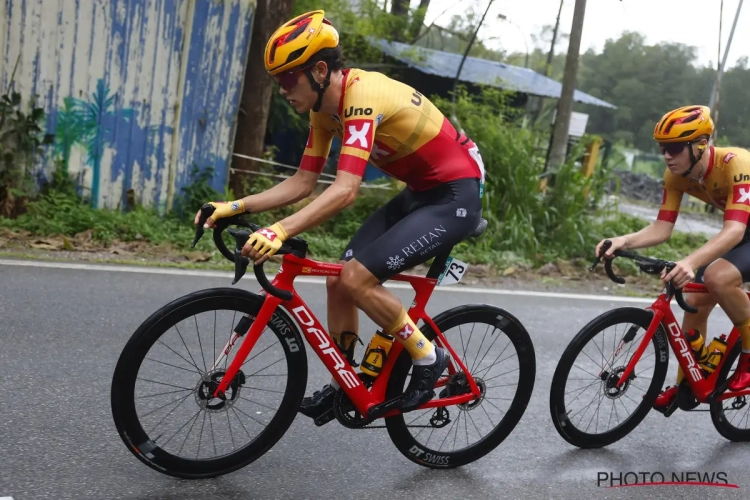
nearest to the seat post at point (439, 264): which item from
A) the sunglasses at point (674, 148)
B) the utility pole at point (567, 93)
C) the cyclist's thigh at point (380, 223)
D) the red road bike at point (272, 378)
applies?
Result: the red road bike at point (272, 378)

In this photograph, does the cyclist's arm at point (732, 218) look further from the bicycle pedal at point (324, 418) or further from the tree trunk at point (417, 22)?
the tree trunk at point (417, 22)

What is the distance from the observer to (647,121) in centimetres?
1991

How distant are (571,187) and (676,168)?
21.5 ft

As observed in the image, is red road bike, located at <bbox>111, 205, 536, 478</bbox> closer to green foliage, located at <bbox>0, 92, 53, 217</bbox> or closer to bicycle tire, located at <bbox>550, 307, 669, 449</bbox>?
bicycle tire, located at <bbox>550, 307, 669, 449</bbox>

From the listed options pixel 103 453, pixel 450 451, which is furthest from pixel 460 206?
pixel 103 453

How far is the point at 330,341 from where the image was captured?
3734mm

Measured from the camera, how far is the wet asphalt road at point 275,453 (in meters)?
3.55

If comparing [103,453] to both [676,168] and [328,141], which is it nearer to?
[328,141]

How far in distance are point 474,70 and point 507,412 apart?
13830 mm

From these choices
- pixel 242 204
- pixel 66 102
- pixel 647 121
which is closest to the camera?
pixel 242 204

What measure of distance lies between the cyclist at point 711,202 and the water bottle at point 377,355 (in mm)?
1414

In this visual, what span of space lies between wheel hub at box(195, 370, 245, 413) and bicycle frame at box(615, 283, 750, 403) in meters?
A: 2.13

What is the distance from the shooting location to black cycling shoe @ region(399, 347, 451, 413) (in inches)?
150

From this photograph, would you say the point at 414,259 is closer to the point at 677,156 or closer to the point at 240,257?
the point at 240,257
